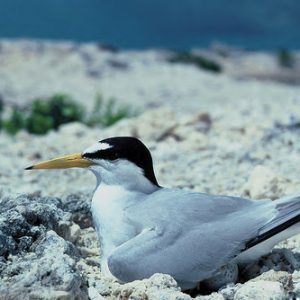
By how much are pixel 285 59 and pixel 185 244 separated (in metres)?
44.4

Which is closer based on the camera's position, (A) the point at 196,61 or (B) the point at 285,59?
(A) the point at 196,61

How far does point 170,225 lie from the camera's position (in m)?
3.45

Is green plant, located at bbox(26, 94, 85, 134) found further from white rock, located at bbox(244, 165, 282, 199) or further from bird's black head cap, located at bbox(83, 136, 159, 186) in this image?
bird's black head cap, located at bbox(83, 136, 159, 186)

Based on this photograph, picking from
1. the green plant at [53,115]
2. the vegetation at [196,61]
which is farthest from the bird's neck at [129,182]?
the vegetation at [196,61]

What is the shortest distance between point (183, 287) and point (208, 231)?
0.28 m

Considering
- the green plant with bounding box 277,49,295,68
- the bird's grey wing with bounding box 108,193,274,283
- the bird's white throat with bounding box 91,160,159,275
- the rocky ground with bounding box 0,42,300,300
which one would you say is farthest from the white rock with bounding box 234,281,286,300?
the green plant with bounding box 277,49,295,68

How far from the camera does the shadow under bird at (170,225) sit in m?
3.36

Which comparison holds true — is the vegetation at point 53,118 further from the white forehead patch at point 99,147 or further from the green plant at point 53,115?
the white forehead patch at point 99,147

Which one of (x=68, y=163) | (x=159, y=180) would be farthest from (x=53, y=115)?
(x=68, y=163)

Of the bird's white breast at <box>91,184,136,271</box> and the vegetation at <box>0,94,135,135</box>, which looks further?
the vegetation at <box>0,94,135,135</box>

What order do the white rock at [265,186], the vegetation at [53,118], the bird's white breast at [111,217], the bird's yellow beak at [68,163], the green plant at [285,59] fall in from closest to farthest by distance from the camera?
the bird's white breast at [111,217] → the bird's yellow beak at [68,163] → the white rock at [265,186] → the vegetation at [53,118] → the green plant at [285,59]

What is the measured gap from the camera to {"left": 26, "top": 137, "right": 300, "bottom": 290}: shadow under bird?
3361 millimetres

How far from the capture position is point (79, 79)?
77.2ft

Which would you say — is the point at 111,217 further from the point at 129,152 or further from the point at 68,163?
the point at 68,163
